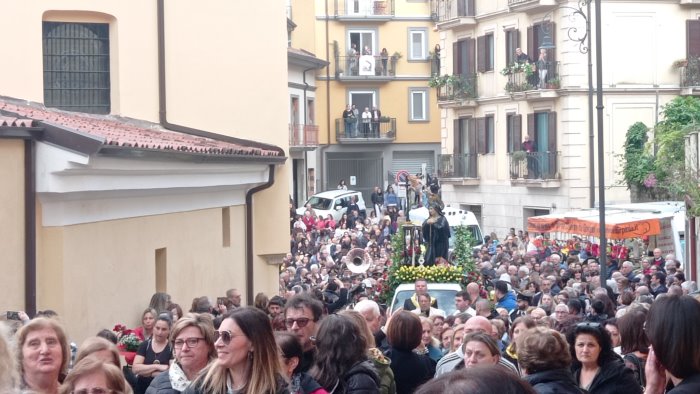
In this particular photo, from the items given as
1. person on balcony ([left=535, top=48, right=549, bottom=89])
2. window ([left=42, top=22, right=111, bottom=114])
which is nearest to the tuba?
window ([left=42, top=22, right=111, bottom=114])

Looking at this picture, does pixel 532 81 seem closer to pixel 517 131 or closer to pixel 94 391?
pixel 517 131

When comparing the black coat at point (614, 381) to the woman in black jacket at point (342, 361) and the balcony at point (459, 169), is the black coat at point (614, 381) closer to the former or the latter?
the woman in black jacket at point (342, 361)

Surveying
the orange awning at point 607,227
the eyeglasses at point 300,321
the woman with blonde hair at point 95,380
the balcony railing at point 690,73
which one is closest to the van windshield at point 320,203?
the balcony railing at point 690,73

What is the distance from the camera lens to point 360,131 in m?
61.9

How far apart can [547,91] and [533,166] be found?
9.02 ft

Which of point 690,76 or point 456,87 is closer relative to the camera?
point 690,76

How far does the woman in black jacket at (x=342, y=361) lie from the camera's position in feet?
24.7

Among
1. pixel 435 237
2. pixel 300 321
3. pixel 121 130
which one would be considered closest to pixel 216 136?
pixel 435 237

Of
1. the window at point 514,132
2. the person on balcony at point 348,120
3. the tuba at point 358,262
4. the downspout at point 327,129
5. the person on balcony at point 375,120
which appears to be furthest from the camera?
the person on balcony at point 375,120

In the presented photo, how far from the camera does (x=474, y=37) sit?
45.0m

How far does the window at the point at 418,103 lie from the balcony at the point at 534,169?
68.2 feet

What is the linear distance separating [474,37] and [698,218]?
68.9 ft

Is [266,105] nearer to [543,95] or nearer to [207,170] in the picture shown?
[207,170]

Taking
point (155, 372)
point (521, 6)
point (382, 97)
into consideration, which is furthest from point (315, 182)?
point (155, 372)
